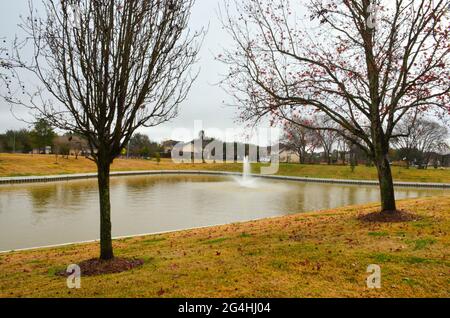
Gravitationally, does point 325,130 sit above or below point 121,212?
above

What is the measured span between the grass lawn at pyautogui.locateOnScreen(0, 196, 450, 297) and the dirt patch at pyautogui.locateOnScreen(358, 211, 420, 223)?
30 cm

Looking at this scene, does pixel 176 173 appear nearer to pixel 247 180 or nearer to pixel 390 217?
pixel 247 180

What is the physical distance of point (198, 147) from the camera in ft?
274

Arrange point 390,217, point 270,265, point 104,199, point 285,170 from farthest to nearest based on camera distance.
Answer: point 285,170, point 390,217, point 104,199, point 270,265

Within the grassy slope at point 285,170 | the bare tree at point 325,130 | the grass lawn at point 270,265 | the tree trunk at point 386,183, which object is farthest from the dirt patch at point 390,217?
the grassy slope at point 285,170

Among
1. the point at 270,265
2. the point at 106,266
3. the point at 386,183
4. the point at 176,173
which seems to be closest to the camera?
the point at 270,265

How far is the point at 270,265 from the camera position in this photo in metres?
5.50

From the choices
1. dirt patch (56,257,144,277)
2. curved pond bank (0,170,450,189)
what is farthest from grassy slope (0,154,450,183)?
dirt patch (56,257,144,277)

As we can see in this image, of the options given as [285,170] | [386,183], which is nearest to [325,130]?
[386,183]

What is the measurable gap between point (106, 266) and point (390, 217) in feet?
21.8

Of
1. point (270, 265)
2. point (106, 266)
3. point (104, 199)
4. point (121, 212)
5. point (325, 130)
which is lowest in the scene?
Result: point (121, 212)

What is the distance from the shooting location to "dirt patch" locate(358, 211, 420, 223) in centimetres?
864

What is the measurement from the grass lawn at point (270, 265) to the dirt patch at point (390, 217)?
0.97 ft
